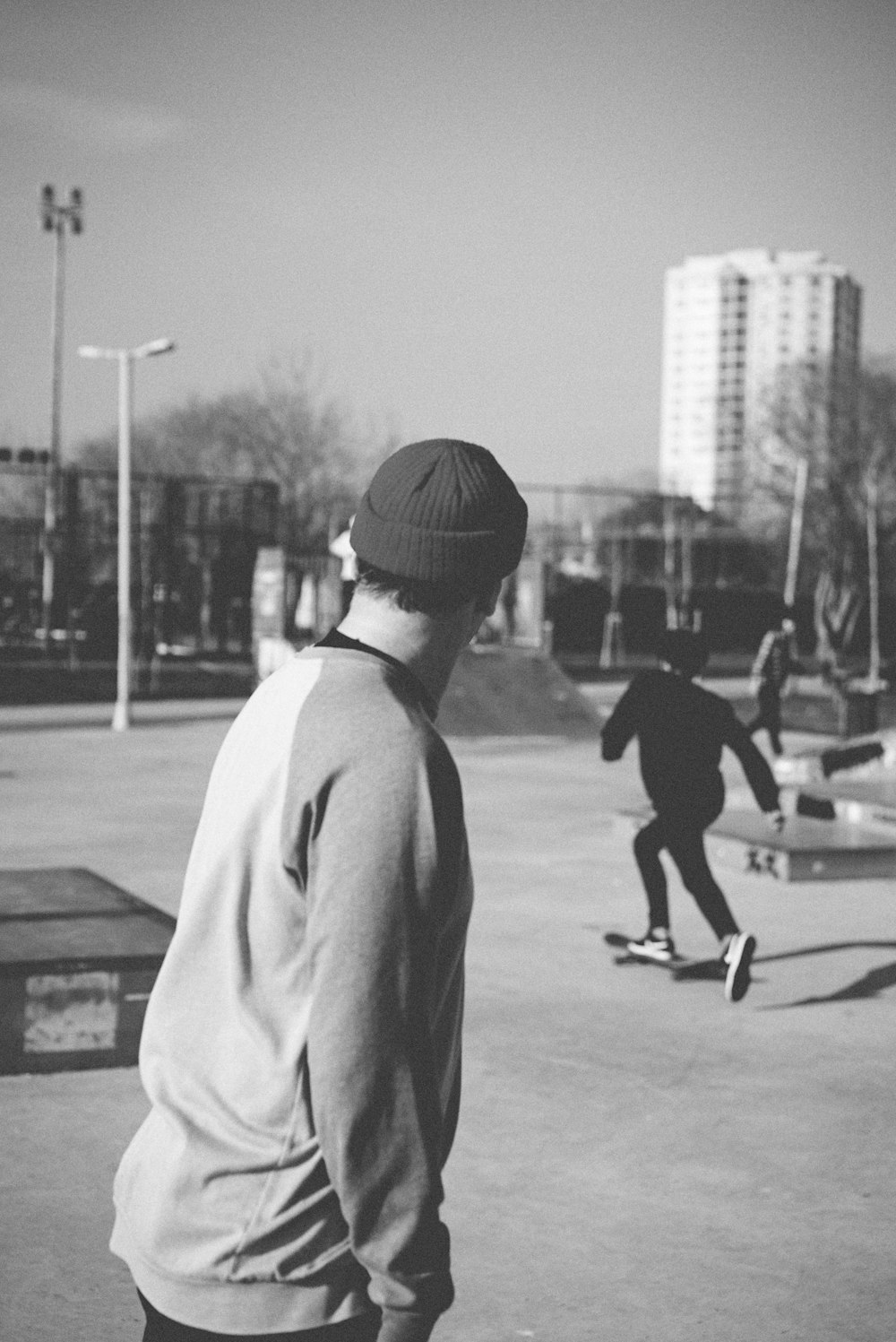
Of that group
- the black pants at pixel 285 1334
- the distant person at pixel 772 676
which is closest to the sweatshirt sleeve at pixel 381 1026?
the black pants at pixel 285 1334

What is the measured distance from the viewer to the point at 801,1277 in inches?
185

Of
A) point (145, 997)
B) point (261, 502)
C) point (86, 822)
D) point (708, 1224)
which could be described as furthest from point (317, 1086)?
point (261, 502)

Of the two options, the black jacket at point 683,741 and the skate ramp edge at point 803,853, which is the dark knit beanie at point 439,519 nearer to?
the black jacket at point 683,741

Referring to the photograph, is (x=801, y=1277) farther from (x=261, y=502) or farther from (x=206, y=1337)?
(x=261, y=502)

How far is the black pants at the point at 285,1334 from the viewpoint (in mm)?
1975

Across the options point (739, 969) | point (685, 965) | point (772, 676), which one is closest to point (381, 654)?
point (739, 969)

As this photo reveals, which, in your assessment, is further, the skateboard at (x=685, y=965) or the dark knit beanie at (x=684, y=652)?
the skateboard at (x=685, y=965)

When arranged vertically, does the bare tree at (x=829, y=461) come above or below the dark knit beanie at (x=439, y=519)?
above

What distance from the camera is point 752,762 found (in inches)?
323

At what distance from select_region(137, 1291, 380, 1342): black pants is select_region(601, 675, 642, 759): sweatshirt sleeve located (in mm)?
6225

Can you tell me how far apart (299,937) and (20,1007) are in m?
4.84

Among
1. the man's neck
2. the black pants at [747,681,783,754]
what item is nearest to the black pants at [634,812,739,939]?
the man's neck

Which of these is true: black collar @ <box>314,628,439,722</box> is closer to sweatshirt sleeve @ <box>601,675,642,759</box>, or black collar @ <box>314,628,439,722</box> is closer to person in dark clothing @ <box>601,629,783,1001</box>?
person in dark clothing @ <box>601,629,783,1001</box>

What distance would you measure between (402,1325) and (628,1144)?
4.20 meters
